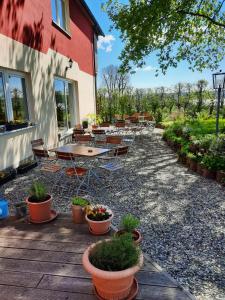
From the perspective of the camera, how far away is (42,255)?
2557mm

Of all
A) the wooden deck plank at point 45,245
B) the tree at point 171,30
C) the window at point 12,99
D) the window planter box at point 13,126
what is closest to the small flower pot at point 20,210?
the wooden deck plank at point 45,245

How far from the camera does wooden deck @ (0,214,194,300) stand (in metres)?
2.05

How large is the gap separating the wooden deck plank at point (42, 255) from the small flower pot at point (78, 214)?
2.25ft

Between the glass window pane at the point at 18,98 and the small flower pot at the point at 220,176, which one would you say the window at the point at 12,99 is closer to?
the glass window pane at the point at 18,98

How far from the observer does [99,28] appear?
43.2ft

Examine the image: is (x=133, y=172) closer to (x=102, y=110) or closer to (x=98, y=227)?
(x=98, y=227)

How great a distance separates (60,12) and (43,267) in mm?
9303

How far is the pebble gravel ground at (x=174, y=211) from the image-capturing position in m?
2.50

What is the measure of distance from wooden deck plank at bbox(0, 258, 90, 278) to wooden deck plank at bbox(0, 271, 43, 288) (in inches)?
2.1

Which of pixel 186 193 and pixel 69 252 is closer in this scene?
pixel 69 252

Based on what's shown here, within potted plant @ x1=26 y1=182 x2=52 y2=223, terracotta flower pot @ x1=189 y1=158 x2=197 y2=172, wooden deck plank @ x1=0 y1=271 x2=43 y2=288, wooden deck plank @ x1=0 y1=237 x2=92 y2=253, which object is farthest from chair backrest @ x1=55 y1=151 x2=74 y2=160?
terracotta flower pot @ x1=189 y1=158 x2=197 y2=172

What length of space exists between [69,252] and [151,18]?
7.43 m

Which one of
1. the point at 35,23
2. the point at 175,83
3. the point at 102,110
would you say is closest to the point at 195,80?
the point at 175,83

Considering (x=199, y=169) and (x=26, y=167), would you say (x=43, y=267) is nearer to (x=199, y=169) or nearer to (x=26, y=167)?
(x=26, y=167)
